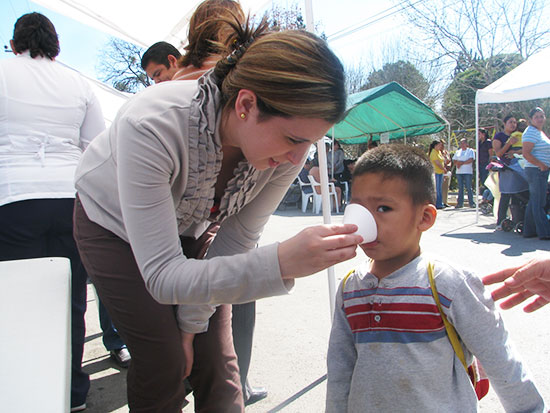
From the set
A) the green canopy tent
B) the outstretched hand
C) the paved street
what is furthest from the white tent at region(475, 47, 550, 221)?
the outstretched hand

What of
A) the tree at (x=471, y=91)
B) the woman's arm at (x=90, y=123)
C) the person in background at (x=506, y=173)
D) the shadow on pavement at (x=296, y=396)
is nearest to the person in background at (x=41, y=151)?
the woman's arm at (x=90, y=123)

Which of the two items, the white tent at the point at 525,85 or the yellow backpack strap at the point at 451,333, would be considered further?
the white tent at the point at 525,85

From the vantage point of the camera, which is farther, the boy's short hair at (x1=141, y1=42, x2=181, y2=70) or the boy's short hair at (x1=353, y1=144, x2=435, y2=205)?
the boy's short hair at (x1=141, y1=42, x2=181, y2=70)

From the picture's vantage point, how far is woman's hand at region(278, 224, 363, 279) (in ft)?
3.26

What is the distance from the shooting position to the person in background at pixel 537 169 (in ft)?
18.0

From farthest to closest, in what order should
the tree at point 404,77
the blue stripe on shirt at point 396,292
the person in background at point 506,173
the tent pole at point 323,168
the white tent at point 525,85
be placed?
the tree at point 404,77, the person in background at point 506,173, the white tent at point 525,85, the tent pole at point 323,168, the blue stripe on shirt at point 396,292

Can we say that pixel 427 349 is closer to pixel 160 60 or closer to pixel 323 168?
pixel 323 168

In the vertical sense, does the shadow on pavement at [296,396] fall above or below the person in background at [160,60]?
below

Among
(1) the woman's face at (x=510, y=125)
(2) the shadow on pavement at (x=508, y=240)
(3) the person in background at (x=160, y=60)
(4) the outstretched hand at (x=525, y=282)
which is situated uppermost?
(3) the person in background at (x=160, y=60)

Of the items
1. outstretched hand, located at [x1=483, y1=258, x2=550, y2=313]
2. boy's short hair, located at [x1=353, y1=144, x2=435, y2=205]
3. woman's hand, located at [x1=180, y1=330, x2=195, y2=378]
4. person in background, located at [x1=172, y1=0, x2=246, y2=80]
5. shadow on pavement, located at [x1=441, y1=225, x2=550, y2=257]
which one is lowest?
shadow on pavement, located at [x1=441, y1=225, x2=550, y2=257]

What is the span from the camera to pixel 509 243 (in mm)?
5484

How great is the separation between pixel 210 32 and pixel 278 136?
0.61m

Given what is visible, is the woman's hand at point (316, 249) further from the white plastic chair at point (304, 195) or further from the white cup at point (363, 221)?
the white plastic chair at point (304, 195)

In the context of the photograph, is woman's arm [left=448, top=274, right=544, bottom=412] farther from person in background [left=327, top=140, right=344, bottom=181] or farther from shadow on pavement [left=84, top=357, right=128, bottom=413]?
person in background [left=327, top=140, right=344, bottom=181]
